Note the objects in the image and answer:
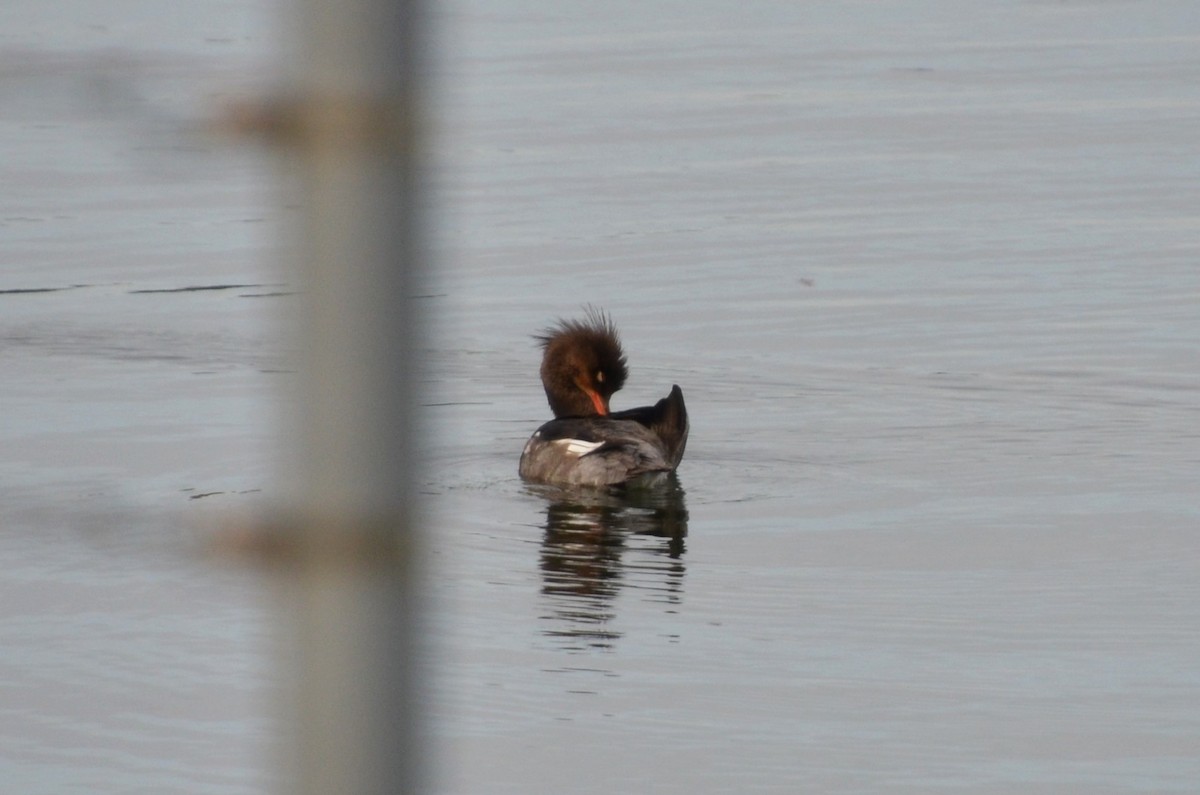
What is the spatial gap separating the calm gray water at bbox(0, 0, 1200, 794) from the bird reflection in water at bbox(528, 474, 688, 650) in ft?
0.10

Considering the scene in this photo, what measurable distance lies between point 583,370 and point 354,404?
967 centimetres

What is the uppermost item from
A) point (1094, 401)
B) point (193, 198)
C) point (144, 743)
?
point (193, 198)

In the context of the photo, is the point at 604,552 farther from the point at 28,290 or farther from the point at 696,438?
the point at 28,290

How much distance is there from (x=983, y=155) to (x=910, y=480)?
1090 cm

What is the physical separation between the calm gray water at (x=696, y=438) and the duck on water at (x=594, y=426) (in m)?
0.21

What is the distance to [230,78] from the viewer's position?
234 centimetres

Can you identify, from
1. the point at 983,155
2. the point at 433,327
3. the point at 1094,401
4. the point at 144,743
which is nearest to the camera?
the point at 433,327

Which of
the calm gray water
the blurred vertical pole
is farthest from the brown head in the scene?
the blurred vertical pole

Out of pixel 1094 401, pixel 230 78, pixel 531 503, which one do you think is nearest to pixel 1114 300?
pixel 1094 401

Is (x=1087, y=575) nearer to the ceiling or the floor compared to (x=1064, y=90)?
nearer to the floor

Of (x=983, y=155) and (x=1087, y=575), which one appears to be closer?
(x=1087, y=575)

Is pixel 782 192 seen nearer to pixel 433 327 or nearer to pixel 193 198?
pixel 193 198

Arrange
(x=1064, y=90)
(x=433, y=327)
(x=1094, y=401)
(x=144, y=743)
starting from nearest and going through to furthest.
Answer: (x=433, y=327) → (x=144, y=743) → (x=1094, y=401) → (x=1064, y=90)

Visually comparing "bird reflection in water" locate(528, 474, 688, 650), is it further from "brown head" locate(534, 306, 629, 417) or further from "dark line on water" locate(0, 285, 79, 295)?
"dark line on water" locate(0, 285, 79, 295)
